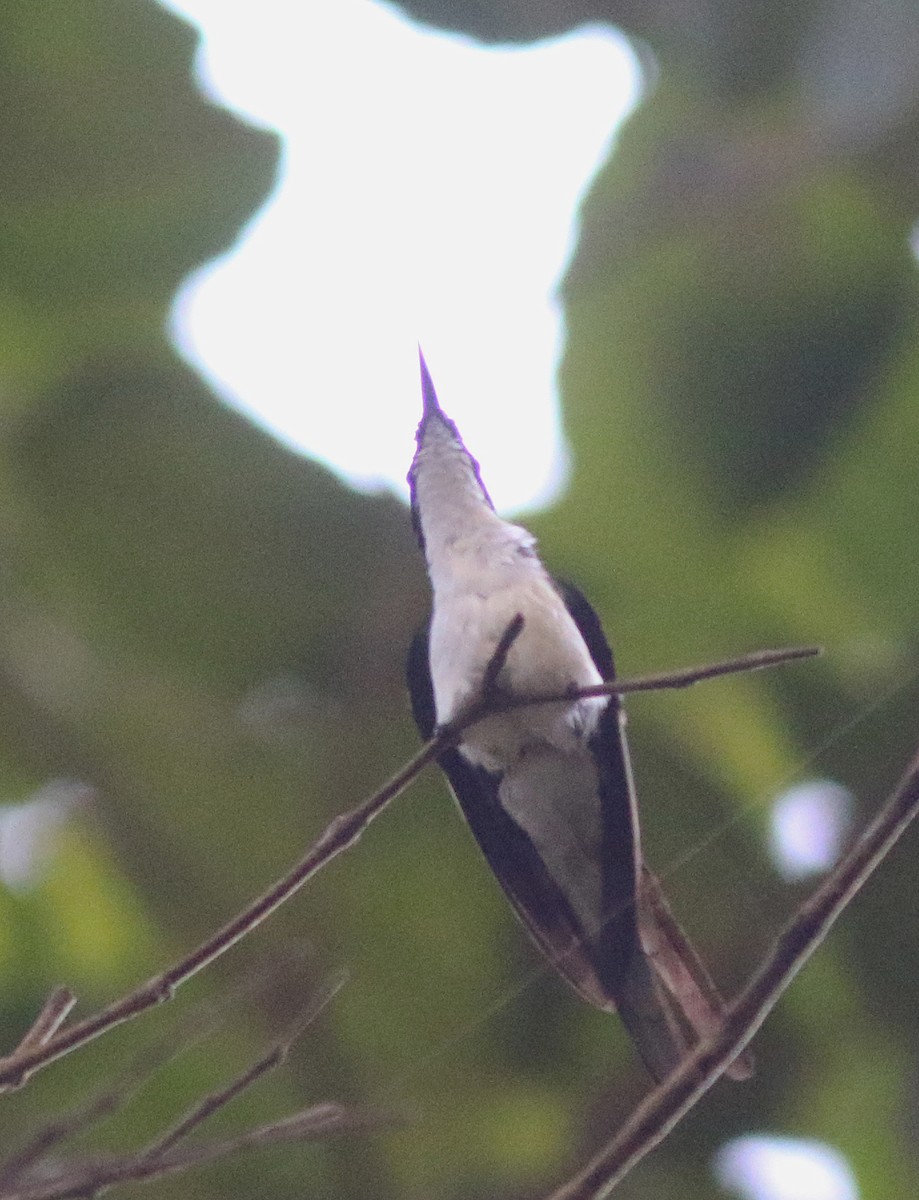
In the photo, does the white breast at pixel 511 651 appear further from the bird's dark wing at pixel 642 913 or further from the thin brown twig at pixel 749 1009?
the thin brown twig at pixel 749 1009

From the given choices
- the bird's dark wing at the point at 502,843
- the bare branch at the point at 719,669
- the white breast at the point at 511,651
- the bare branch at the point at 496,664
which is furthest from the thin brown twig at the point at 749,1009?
the white breast at the point at 511,651

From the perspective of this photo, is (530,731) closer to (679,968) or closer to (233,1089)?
(679,968)

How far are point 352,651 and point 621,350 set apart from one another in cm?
82

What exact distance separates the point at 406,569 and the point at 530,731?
0.74m

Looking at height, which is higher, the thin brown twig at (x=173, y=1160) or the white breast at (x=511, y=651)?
the white breast at (x=511, y=651)

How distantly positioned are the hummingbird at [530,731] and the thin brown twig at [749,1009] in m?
0.42

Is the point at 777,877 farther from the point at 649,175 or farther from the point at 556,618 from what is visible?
the point at 649,175

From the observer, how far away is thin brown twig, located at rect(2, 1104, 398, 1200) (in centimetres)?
159

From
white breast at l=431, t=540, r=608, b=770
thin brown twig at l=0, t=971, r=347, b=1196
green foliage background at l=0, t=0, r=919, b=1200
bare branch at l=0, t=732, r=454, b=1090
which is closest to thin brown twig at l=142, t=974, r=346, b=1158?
thin brown twig at l=0, t=971, r=347, b=1196

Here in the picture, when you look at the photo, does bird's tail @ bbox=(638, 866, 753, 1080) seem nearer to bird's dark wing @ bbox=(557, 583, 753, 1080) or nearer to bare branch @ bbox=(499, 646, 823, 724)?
bird's dark wing @ bbox=(557, 583, 753, 1080)

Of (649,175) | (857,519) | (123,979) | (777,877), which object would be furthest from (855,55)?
(123,979)

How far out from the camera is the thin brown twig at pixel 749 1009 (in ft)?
4.32

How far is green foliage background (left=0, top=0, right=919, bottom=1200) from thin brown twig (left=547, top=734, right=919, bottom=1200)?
0.58 m

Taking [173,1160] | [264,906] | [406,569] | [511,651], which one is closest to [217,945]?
[264,906]
